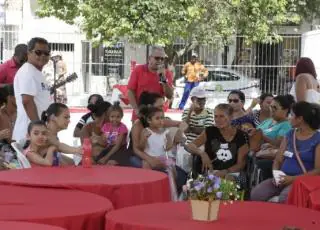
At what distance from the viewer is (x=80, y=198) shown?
4.78m

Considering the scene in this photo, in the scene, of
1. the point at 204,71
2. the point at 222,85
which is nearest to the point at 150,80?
the point at 204,71

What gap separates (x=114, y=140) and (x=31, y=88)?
165cm

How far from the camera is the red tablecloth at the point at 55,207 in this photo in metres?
4.14

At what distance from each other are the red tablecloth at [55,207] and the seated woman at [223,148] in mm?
2693

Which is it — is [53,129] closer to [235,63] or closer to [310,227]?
[310,227]

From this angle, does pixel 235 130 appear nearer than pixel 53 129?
No

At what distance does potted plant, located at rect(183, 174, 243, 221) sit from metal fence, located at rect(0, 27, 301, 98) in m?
19.6

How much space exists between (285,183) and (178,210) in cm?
217

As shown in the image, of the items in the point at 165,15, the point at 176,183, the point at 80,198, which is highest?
the point at 165,15

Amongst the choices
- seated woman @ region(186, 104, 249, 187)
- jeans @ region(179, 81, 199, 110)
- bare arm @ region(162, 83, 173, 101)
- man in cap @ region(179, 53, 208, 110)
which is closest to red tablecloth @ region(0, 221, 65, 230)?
seated woman @ region(186, 104, 249, 187)

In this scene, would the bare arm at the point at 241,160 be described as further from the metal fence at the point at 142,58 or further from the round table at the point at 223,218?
the metal fence at the point at 142,58

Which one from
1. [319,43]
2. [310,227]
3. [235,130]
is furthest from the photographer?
[319,43]

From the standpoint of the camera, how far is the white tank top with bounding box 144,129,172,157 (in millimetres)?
7781

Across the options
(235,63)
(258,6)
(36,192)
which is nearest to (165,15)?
(258,6)
